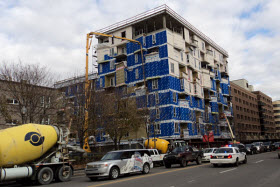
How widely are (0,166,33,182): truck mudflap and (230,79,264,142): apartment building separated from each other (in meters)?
61.2

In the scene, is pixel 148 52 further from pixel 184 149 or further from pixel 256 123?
pixel 256 123

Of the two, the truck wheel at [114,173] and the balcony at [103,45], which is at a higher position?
the balcony at [103,45]

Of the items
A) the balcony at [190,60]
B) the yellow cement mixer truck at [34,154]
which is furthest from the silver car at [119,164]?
the balcony at [190,60]

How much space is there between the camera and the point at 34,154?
14641 mm

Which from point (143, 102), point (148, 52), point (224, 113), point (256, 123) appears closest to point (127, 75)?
point (148, 52)

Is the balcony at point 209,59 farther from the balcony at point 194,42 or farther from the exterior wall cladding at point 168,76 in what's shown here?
the balcony at point 194,42

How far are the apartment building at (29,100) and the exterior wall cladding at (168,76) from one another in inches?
520

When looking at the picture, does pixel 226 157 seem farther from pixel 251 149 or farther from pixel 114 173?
pixel 251 149

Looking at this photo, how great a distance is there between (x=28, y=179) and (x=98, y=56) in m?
39.6

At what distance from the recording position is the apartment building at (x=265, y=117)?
10238 centimetres

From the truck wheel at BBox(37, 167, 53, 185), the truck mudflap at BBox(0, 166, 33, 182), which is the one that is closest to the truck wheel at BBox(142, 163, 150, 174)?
the truck wheel at BBox(37, 167, 53, 185)

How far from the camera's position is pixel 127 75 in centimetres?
4700

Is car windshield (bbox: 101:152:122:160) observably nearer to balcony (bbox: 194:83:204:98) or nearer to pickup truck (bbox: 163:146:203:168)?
pickup truck (bbox: 163:146:203:168)

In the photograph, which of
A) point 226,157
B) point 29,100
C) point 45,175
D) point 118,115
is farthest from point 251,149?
point 45,175
